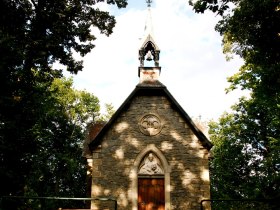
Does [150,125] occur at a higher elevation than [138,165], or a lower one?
higher

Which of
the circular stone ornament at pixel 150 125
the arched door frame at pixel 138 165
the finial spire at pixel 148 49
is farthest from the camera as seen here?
the finial spire at pixel 148 49

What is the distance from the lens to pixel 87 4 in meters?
14.7

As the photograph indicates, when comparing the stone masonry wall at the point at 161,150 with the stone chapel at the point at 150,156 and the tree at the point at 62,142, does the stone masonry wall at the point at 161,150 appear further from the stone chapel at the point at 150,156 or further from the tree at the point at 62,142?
the tree at the point at 62,142

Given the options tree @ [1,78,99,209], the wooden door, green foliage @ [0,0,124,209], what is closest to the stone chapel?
the wooden door

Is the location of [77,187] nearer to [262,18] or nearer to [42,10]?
[42,10]

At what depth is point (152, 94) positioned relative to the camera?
14.5 m

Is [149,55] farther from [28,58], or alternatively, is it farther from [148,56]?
[28,58]

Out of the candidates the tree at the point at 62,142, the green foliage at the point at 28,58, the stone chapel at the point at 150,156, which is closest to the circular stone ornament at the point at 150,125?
the stone chapel at the point at 150,156

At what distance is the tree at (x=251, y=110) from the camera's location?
11398 millimetres

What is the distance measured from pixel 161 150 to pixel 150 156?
1.83ft

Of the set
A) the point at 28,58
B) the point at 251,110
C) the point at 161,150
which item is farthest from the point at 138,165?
the point at 251,110

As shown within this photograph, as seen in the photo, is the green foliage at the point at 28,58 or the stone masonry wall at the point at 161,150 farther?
the stone masonry wall at the point at 161,150

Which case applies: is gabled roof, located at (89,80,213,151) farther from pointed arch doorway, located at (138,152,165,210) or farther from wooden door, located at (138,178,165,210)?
wooden door, located at (138,178,165,210)

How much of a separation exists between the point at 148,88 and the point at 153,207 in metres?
5.27
